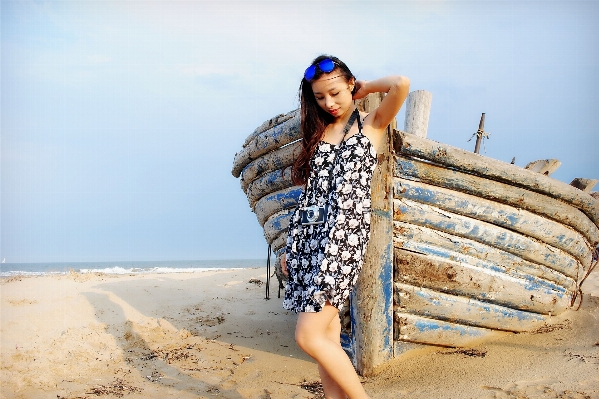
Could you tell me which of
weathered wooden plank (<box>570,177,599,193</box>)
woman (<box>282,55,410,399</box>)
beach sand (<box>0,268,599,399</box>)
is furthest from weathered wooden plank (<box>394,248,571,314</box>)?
weathered wooden plank (<box>570,177,599,193</box>)

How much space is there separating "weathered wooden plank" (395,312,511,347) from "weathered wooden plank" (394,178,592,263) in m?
0.80

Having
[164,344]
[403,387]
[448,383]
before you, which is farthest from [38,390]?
[448,383]

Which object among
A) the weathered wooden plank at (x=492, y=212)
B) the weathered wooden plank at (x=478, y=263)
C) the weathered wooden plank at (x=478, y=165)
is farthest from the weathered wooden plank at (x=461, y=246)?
the weathered wooden plank at (x=478, y=165)

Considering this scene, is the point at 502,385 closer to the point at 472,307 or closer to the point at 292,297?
the point at 472,307

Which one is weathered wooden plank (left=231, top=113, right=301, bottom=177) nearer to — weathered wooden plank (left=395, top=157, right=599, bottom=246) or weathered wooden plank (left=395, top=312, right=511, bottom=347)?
weathered wooden plank (left=395, top=157, right=599, bottom=246)

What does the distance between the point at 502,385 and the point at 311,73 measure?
7.31 feet

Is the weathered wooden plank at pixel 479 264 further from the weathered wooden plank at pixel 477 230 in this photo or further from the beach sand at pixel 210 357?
the beach sand at pixel 210 357

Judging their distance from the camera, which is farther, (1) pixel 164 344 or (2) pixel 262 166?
(1) pixel 164 344

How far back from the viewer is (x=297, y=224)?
2.63 meters

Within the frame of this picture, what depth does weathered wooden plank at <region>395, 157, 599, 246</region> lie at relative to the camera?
3256mm

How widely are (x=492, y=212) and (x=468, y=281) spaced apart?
531 mm

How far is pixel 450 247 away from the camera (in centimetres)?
337

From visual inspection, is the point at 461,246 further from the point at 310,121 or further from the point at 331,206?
the point at 310,121

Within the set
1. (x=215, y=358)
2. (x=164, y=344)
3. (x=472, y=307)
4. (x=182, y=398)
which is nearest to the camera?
(x=182, y=398)
